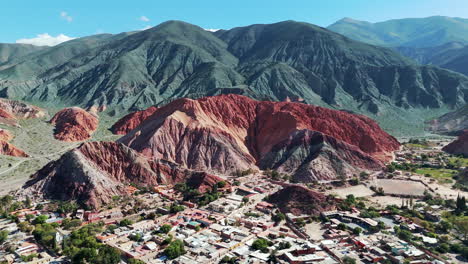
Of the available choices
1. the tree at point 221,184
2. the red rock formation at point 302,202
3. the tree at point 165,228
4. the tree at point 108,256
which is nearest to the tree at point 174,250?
the tree at point 165,228

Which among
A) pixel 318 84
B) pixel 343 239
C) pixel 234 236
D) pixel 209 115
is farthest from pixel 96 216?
pixel 318 84

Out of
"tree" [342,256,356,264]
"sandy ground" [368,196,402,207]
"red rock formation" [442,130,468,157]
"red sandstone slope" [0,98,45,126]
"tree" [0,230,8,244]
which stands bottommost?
"tree" [342,256,356,264]

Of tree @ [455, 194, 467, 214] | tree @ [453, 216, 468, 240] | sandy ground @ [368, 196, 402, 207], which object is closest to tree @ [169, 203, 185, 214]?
sandy ground @ [368, 196, 402, 207]

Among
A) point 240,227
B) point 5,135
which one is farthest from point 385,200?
point 5,135

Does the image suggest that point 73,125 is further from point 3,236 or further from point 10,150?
point 3,236

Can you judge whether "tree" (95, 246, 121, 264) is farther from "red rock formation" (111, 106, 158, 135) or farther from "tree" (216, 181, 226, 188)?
"red rock formation" (111, 106, 158, 135)

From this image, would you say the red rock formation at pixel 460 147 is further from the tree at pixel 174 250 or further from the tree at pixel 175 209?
the tree at pixel 174 250
